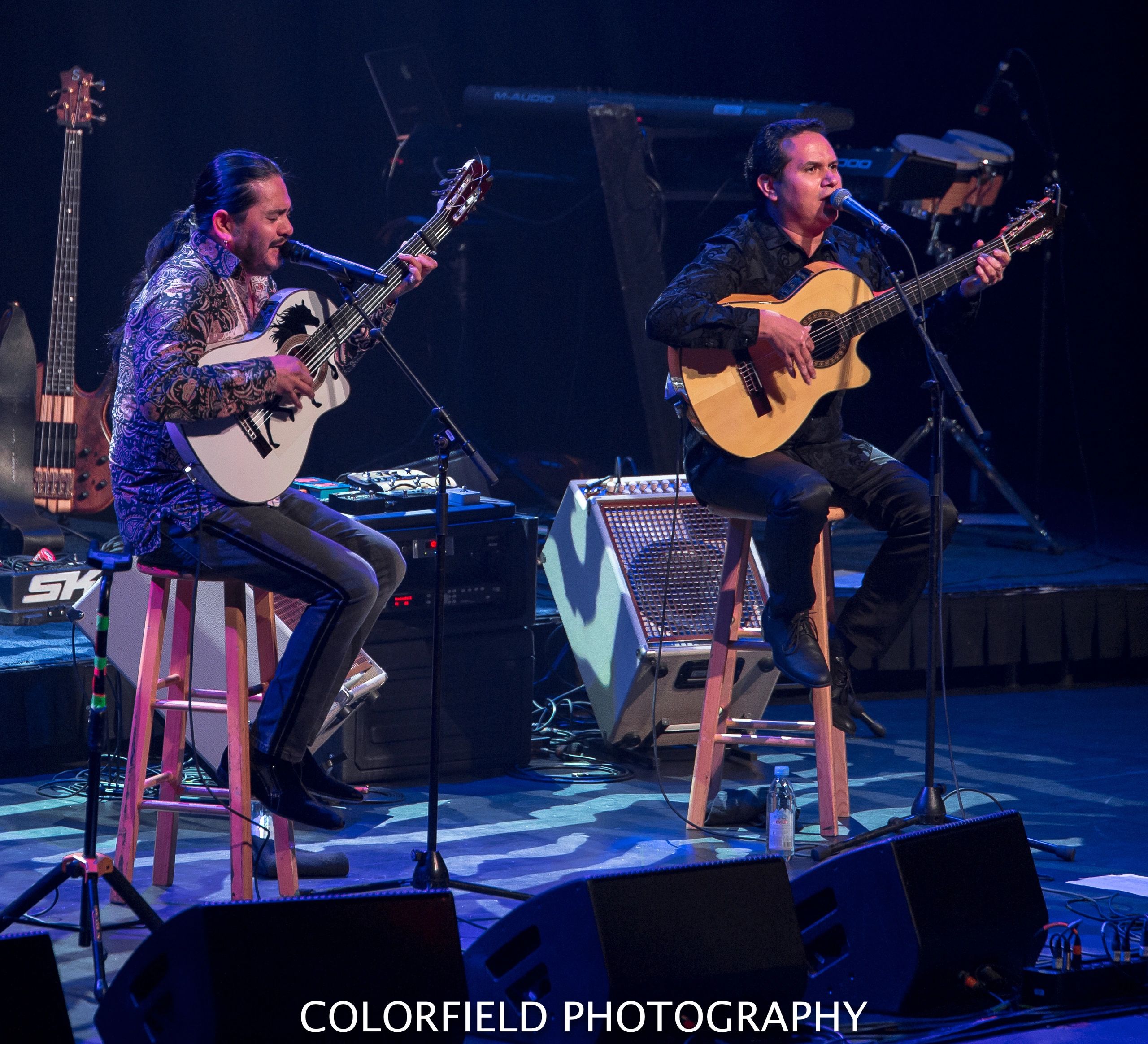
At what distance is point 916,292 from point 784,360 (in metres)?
0.46

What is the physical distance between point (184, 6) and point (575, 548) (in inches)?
144

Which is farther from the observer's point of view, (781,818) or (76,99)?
(76,99)

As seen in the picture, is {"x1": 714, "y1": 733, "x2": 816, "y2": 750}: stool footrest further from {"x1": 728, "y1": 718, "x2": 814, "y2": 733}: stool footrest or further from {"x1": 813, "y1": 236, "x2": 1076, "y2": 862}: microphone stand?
{"x1": 813, "y1": 236, "x2": 1076, "y2": 862}: microphone stand

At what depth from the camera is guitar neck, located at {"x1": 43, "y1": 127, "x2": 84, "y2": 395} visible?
638 centimetres

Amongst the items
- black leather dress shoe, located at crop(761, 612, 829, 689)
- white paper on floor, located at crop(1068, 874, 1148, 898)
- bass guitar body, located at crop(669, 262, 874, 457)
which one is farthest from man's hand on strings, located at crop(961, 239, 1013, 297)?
white paper on floor, located at crop(1068, 874, 1148, 898)

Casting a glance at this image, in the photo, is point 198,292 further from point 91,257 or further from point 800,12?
point 800,12

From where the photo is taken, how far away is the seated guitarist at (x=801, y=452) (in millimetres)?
4629

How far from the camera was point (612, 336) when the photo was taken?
8.79m

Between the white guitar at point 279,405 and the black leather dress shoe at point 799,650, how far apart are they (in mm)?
1466

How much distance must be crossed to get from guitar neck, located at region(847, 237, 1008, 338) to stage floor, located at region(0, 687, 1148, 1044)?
1.53 meters

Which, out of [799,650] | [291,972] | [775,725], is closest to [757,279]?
[799,650]

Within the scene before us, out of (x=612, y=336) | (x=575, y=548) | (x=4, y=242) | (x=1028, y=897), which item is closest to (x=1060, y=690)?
(x=575, y=548)

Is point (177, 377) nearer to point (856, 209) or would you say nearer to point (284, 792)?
point (284, 792)

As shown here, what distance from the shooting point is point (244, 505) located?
4.05 metres
